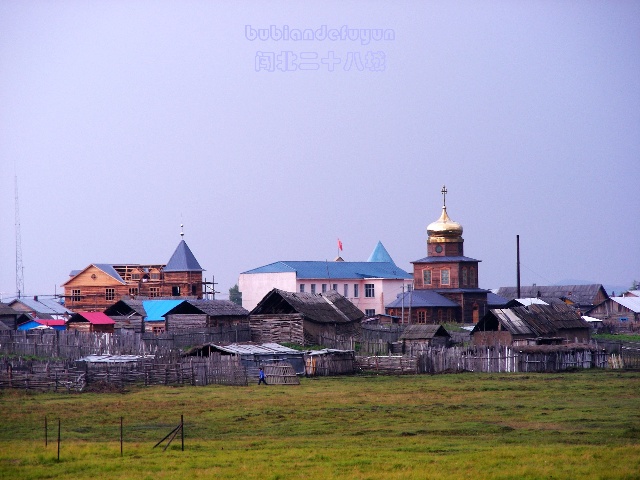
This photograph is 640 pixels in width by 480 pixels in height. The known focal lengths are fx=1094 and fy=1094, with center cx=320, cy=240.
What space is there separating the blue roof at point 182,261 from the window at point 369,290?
47.2 ft

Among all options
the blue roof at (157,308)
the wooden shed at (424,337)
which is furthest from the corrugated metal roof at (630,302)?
the blue roof at (157,308)

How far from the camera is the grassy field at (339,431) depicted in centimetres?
2425

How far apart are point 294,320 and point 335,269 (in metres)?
30.1

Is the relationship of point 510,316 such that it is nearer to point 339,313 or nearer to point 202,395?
point 339,313

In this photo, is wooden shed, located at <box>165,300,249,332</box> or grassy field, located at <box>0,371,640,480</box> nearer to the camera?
grassy field, located at <box>0,371,640,480</box>

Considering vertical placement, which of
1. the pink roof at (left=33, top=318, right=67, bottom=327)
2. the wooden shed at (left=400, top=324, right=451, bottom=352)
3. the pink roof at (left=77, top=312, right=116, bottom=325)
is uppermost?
the pink roof at (left=77, top=312, right=116, bottom=325)

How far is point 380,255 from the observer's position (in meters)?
117

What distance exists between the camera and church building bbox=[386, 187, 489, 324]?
8675 centimetres

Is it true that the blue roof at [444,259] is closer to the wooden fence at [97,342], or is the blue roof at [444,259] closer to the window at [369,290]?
the window at [369,290]

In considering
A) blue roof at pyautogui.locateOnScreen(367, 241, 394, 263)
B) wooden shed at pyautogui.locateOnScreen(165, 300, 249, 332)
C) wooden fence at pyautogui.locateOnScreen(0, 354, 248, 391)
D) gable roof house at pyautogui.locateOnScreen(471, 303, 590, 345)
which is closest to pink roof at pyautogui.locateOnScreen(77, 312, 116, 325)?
wooden shed at pyautogui.locateOnScreen(165, 300, 249, 332)

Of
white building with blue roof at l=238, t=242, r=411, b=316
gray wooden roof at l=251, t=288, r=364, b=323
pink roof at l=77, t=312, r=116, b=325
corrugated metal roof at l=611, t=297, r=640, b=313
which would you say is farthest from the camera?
corrugated metal roof at l=611, t=297, r=640, b=313

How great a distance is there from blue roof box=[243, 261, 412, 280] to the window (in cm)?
79

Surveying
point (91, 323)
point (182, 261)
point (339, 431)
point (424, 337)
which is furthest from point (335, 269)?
point (339, 431)

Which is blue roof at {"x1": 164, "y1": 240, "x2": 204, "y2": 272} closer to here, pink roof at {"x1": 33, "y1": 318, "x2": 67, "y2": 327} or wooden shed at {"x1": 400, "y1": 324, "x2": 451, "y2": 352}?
pink roof at {"x1": 33, "y1": 318, "x2": 67, "y2": 327}
